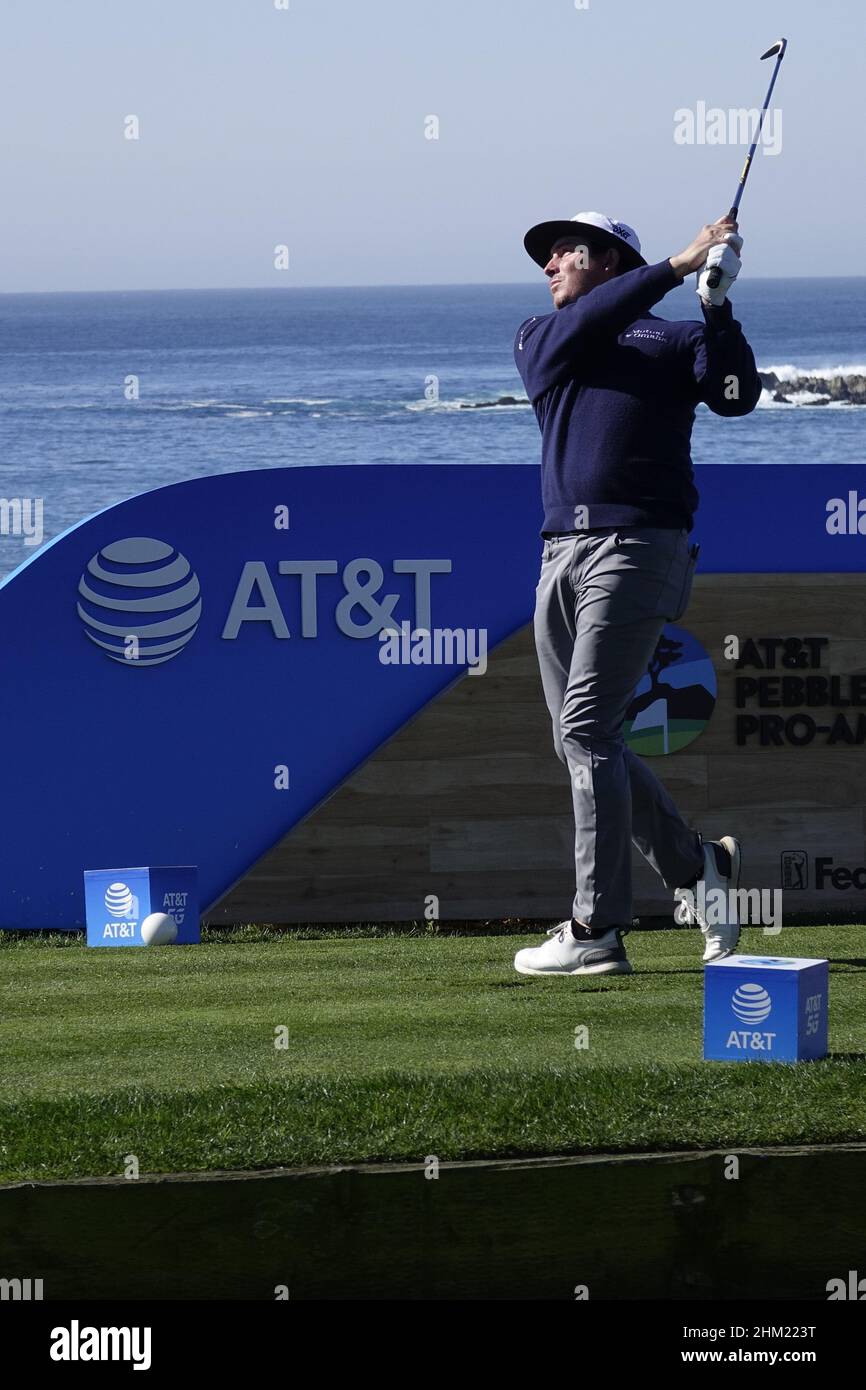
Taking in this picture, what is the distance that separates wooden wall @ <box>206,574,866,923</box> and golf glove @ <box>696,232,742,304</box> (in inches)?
123

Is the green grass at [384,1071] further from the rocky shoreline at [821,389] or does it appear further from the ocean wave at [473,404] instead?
the rocky shoreline at [821,389]

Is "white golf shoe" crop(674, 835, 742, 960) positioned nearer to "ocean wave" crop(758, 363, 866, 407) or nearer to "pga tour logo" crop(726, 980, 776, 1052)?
"pga tour logo" crop(726, 980, 776, 1052)

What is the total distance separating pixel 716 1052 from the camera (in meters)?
3.96

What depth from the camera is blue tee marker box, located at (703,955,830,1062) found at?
3885 mm

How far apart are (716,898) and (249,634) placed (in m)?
2.91

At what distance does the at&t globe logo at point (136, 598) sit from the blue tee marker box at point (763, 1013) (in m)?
4.12

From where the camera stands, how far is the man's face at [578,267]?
5199 mm

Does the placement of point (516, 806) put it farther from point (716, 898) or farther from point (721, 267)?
point (721, 267)

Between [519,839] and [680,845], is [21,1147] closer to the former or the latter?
[680,845]

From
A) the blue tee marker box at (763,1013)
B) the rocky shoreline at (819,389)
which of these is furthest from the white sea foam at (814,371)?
the blue tee marker box at (763,1013)

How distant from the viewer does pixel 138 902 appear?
7.15m

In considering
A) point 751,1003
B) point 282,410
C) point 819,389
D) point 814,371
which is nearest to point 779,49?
point 751,1003

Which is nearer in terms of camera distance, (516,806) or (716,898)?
(716,898)
